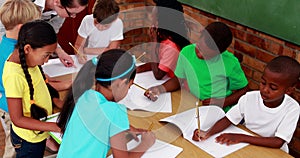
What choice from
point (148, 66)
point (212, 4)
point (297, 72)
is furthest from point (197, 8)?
point (297, 72)

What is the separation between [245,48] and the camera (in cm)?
250

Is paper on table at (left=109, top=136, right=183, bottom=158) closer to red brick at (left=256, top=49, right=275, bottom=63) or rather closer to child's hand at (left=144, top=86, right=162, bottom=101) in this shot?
child's hand at (left=144, top=86, right=162, bottom=101)

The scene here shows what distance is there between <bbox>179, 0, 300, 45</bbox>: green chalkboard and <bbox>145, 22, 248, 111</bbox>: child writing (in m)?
0.40

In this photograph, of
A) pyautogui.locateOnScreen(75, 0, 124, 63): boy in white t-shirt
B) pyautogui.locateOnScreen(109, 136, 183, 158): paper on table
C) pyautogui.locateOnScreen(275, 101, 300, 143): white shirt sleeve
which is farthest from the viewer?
pyautogui.locateOnScreen(75, 0, 124, 63): boy in white t-shirt

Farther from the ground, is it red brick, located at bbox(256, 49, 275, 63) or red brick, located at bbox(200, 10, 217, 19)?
red brick, located at bbox(200, 10, 217, 19)

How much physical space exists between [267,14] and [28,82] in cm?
151

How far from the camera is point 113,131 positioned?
1230mm

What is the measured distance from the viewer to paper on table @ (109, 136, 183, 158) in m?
1.44

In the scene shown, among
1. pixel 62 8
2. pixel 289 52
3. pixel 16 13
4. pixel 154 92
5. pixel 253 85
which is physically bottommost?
pixel 253 85

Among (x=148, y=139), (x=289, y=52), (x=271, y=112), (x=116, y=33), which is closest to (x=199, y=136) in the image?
(x=148, y=139)

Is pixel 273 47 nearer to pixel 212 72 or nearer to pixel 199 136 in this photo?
pixel 212 72

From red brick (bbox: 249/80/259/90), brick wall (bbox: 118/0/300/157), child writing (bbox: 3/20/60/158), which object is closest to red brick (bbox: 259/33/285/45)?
brick wall (bbox: 118/0/300/157)

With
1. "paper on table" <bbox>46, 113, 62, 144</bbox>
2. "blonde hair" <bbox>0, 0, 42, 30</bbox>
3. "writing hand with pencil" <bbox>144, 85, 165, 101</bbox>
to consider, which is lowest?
"paper on table" <bbox>46, 113, 62, 144</bbox>

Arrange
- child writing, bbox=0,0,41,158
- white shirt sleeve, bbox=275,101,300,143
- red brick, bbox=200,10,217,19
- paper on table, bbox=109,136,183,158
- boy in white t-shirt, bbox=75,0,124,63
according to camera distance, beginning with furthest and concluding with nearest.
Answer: red brick, bbox=200,10,217,19 → boy in white t-shirt, bbox=75,0,124,63 → child writing, bbox=0,0,41,158 → white shirt sleeve, bbox=275,101,300,143 → paper on table, bbox=109,136,183,158
